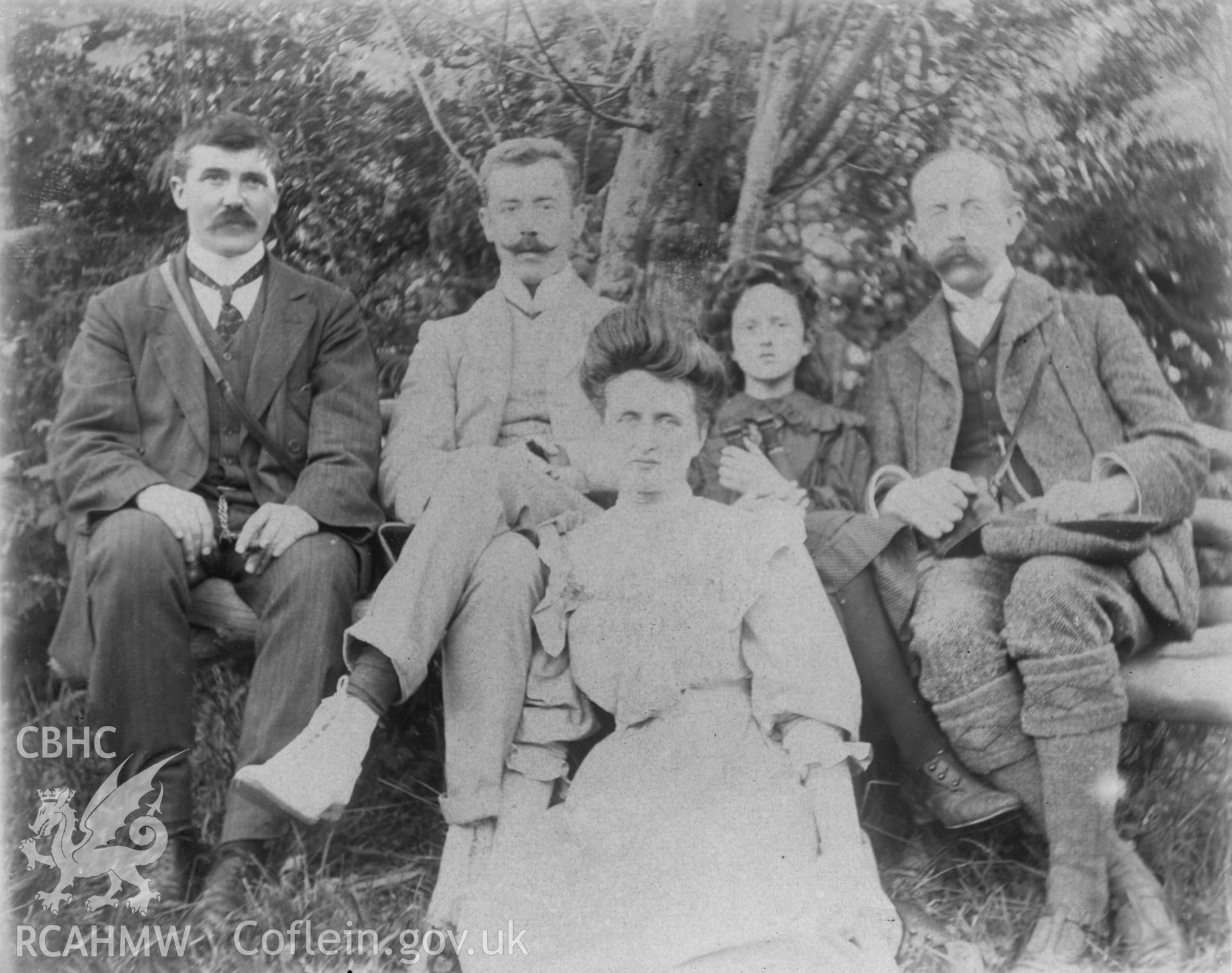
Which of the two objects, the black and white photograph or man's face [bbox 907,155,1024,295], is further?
man's face [bbox 907,155,1024,295]

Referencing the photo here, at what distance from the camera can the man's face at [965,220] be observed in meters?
5.11

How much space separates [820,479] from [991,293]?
0.85 m

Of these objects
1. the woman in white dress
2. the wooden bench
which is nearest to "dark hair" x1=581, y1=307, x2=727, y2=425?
the woman in white dress

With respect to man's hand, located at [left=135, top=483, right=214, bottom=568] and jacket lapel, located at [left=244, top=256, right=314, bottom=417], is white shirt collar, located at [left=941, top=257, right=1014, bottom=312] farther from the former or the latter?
man's hand, located at [left=135, top=483, right=214, bottom=568]

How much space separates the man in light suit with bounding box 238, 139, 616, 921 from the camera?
4.43 metres

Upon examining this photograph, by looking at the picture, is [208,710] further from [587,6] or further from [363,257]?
[587,6]

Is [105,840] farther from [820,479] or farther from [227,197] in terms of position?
[820,479]

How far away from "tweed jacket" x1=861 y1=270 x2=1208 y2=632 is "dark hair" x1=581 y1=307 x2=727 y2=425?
0.63 metres

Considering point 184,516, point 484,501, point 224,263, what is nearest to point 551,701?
point 484,501

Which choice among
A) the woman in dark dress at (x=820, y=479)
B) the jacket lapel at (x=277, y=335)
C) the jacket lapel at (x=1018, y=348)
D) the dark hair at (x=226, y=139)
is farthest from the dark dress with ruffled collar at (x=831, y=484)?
the dark hair at (x=226, y=139)

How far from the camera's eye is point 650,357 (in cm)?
474

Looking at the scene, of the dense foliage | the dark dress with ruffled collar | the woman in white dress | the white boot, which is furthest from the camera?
the dense foliage
